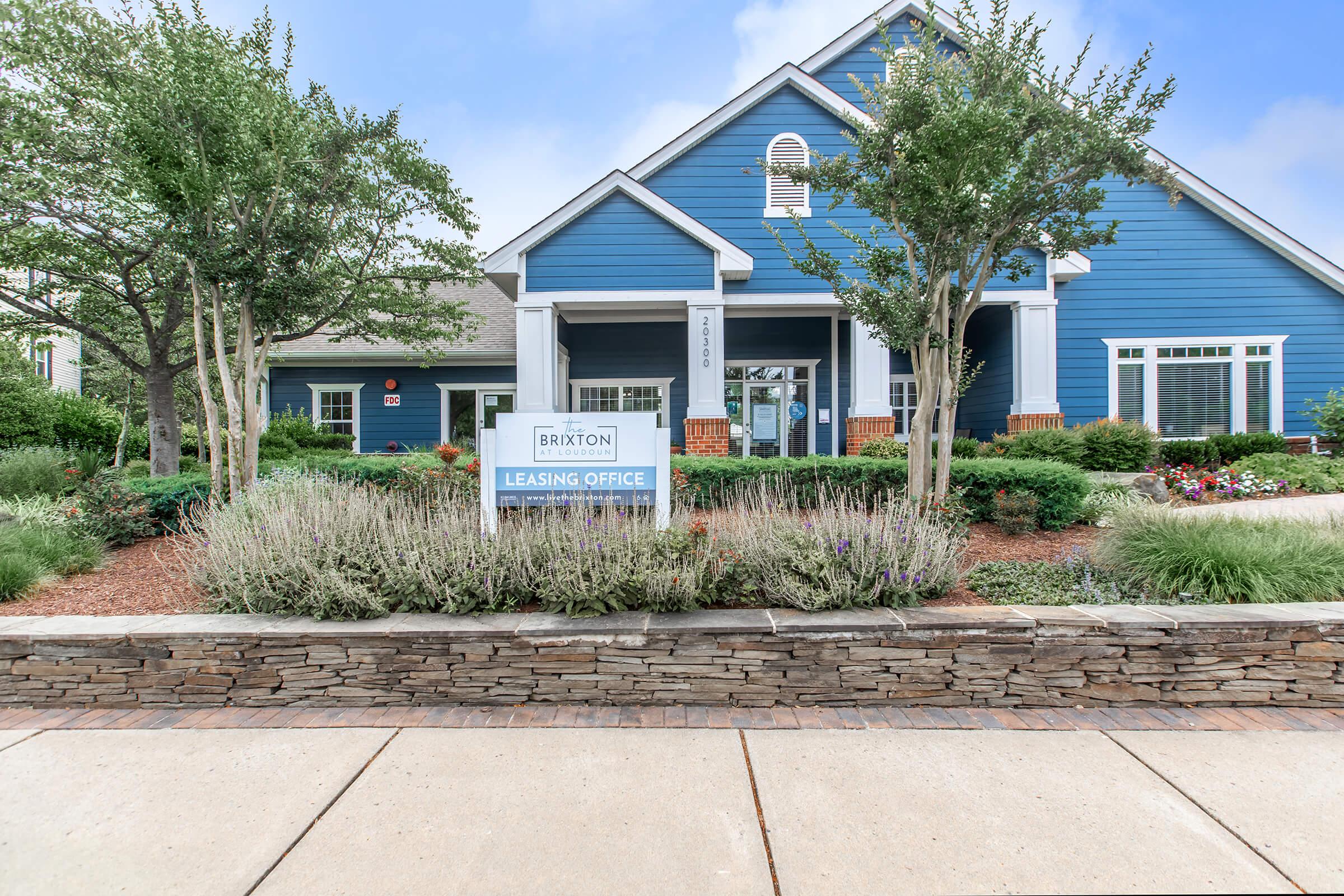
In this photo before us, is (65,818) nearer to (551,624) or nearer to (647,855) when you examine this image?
(551,624)

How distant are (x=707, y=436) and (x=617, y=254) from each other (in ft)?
11.6

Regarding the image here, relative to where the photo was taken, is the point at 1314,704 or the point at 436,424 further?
the point at 436,424

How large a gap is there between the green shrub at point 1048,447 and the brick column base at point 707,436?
15.0 feet

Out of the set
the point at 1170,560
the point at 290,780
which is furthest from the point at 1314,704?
the point at 290,780

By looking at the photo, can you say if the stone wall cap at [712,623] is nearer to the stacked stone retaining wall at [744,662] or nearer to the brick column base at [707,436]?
the stacked stone retaining wall at [744,662]

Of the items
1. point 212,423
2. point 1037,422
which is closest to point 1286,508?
point 1037,422

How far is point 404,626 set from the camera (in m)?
3.44

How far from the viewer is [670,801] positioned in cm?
254

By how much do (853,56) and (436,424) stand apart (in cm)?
1224

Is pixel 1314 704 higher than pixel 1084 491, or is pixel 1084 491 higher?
pixel 1084 491

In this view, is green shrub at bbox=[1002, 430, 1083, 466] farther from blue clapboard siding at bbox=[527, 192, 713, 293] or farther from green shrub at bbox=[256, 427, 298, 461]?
green shrub at bbox=[256, 427, 298, 461]

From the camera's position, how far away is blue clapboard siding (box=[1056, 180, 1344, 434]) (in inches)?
476

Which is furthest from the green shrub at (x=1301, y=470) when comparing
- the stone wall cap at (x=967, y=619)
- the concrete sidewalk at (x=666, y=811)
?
the stone wall cap at (x=967, y=619)

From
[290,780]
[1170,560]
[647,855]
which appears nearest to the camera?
[647,855]
